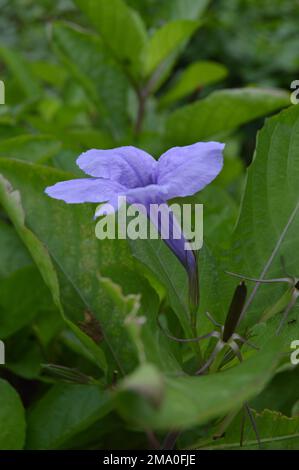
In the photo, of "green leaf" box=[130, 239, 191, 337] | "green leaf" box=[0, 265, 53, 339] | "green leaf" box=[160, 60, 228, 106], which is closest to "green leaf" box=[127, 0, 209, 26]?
"green leaf" box=[160, 60, 228, 106]

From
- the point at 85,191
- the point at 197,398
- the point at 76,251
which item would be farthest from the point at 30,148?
the point at 197,398

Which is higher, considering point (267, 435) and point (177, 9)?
point (177, 9)

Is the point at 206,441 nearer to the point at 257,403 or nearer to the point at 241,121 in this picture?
the point at 257,403

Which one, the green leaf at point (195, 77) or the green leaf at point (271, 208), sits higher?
the green leaf at point (271, 208)

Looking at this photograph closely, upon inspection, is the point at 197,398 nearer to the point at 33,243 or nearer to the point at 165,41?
the point at 33,243

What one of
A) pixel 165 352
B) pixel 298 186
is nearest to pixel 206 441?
pixel 165 352

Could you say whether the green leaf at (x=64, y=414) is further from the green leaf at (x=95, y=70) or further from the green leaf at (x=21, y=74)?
the green leaf at (x=21, y=74)

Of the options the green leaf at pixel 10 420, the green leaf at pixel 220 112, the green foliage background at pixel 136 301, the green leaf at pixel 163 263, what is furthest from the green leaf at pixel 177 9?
the green leaf at pixel 10 420
